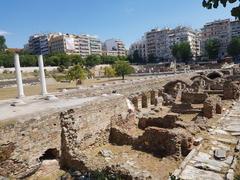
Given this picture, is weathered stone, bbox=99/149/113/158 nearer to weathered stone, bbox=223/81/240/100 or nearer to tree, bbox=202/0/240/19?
tree, bbox=202/0/240/19

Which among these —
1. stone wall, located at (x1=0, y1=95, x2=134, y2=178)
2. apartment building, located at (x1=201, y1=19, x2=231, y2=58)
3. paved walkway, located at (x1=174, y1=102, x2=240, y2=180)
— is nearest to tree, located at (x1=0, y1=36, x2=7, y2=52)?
apartment building, located at (x1=201, y1=19, x2=231, y2=58)

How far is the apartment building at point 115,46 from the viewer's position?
A: 519 feet

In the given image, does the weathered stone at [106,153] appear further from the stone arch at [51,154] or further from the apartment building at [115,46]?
the apartment building at [115,46]

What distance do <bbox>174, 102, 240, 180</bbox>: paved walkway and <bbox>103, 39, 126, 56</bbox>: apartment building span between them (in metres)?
144

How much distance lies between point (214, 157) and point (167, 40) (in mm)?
115509

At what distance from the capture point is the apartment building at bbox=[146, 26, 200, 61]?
4724 inches

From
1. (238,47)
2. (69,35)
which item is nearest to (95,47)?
(69,35)

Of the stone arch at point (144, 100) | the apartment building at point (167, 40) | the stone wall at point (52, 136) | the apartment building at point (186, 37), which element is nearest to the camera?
the stone wall at point (52, 136)

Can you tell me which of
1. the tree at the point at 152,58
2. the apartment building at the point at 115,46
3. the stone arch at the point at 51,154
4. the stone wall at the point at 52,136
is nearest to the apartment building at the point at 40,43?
the apartment building at the point at 115,46

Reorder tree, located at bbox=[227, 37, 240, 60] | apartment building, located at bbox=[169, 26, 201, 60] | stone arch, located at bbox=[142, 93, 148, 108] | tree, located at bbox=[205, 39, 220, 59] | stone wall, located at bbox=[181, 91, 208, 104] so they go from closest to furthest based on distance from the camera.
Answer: stone wall, located at bbox=[181, 91, 208, 104]
stone arch, located at bbox=[142, 93, 148, 108]
tree, located at bbox=[227, 37, 240, 60]
tree, located at bbox=[205, 39, 220, 59]
apartment building, located at bbox=[169, 26, 201, 60]

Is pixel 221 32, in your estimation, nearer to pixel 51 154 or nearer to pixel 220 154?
pixel 220 154

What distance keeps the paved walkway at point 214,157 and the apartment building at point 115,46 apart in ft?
471

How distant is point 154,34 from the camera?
421ft

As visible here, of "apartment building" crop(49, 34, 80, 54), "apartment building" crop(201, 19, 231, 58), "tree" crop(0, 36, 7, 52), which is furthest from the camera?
"apartment building" crop(49, 34, 80, 54)
